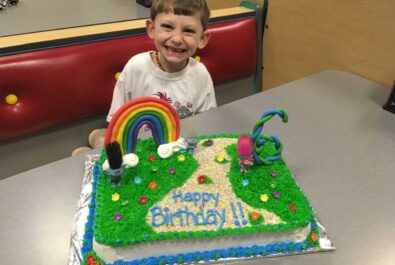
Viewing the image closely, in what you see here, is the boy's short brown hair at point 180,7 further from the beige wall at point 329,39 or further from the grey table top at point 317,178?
the beige wall at point 329,39

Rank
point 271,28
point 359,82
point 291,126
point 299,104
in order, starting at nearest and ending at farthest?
1. point 291,126
2. point 299,104
3. point 359,82
4. point 271,28

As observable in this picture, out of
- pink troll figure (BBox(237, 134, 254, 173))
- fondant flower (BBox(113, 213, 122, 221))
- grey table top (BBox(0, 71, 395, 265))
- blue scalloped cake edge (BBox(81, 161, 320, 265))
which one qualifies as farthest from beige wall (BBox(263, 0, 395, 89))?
fondant flower (BBox(113, 213, 122, 221))

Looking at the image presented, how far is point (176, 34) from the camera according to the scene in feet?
3.61

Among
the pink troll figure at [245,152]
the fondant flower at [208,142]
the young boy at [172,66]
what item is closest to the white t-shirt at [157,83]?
the young boy at [172,66]

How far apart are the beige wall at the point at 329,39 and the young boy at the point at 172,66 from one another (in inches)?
20.4

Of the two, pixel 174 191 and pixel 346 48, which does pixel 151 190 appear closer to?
pixel 174 191

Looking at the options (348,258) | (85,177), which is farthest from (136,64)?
(348,258)

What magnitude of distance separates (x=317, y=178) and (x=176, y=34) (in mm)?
590

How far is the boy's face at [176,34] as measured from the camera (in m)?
1.09

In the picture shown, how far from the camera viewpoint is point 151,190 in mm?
766

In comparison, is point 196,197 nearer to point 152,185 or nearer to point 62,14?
point 152,185

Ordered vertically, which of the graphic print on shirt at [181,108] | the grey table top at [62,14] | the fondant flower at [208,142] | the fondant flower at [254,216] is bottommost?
the graphic print on shirt at [181,108]

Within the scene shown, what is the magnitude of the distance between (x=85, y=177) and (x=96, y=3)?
4.68ft

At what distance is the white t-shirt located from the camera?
1251 mm
